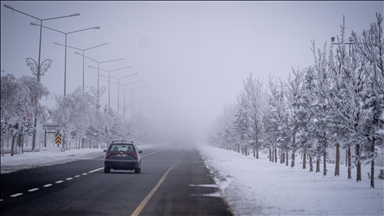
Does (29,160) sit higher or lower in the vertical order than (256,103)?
lower

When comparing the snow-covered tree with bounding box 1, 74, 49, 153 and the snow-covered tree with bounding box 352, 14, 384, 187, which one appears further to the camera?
the snow-covered tree with bounding box 1, 74, 49, 153

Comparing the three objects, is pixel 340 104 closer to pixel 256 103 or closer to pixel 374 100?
pixel 374 100

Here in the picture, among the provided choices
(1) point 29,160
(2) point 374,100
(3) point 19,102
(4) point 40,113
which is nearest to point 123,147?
(1) point 29,160

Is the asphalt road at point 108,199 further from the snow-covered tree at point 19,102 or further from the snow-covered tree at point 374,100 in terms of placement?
the snow-covered tree at point 19,102

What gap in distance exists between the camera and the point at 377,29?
15.4m

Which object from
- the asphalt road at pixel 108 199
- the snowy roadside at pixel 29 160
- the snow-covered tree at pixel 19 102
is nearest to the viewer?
the asphalt road at pixel 108 199

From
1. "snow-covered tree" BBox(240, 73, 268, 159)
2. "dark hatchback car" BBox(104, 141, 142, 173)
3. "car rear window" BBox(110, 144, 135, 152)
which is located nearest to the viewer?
"dark hatchback car" BBox(104, 141, 142, 173)

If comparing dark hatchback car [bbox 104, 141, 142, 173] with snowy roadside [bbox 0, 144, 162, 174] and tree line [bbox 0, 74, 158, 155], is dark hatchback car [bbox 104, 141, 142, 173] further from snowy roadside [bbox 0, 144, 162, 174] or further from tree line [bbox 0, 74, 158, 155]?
tree line [bbox 0, 74, 158, 155]

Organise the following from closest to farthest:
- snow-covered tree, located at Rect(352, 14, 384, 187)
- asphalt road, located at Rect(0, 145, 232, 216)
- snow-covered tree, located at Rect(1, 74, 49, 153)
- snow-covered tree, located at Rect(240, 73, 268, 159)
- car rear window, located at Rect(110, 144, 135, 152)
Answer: asphalt road, located at Rect(0, 145, 232, 216) → snow-covered tree, located at Rect(352, 14, 384, 187) → car rear window, located at Rect(110, 144, 135, 152) → snow-covered tree, located at Rect(1, 74, 49, 153) → snow-covered tree, located at Rect(240, 73, 268, 159)

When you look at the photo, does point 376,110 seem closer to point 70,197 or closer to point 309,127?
point 309,127

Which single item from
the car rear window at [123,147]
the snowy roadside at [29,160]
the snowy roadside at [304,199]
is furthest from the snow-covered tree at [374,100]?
the snowy roadside at [29,160]

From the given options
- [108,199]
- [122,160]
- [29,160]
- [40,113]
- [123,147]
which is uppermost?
[40,113]

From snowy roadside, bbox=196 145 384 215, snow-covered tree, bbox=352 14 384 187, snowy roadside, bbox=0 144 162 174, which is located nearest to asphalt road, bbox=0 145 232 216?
snowy roadside, bbox=196 145 384 215

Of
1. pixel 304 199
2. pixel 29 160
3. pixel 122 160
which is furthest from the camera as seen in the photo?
pixel 29 160
